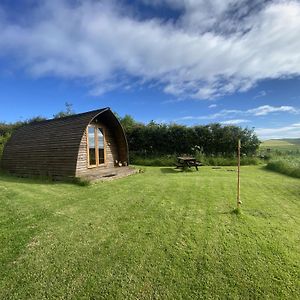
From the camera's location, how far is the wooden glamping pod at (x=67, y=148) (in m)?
9.30

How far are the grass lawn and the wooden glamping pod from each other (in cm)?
320

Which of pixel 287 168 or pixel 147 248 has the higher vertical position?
pixel 287 168

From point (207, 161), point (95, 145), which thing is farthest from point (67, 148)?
point (207, 161)

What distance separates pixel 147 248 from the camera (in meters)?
3.57

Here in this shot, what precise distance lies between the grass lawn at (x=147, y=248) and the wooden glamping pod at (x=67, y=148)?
3203 millimetres

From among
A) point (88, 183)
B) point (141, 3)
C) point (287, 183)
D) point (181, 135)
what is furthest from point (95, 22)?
point (181, 135)

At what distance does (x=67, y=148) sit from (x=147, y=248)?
689 centimetres

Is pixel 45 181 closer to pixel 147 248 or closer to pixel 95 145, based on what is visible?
pixel 95 145

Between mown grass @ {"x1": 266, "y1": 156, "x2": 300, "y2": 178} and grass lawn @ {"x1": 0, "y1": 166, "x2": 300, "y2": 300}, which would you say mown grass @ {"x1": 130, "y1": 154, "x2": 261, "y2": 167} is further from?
grass lawn @ {"x1": 0, "y1": 166, "x2": 300, "y2": 300}

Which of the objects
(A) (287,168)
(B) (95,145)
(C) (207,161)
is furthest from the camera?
(C) (207,161)

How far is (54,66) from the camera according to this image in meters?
11.4

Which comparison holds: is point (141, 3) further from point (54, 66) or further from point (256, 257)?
point (256, 257)

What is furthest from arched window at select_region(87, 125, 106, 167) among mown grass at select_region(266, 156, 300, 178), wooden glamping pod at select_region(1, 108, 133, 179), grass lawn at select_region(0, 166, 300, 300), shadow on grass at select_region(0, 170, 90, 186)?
mown grass at select_region(266, 156, 300, 178)

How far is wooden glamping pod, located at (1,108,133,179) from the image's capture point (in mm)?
9305
